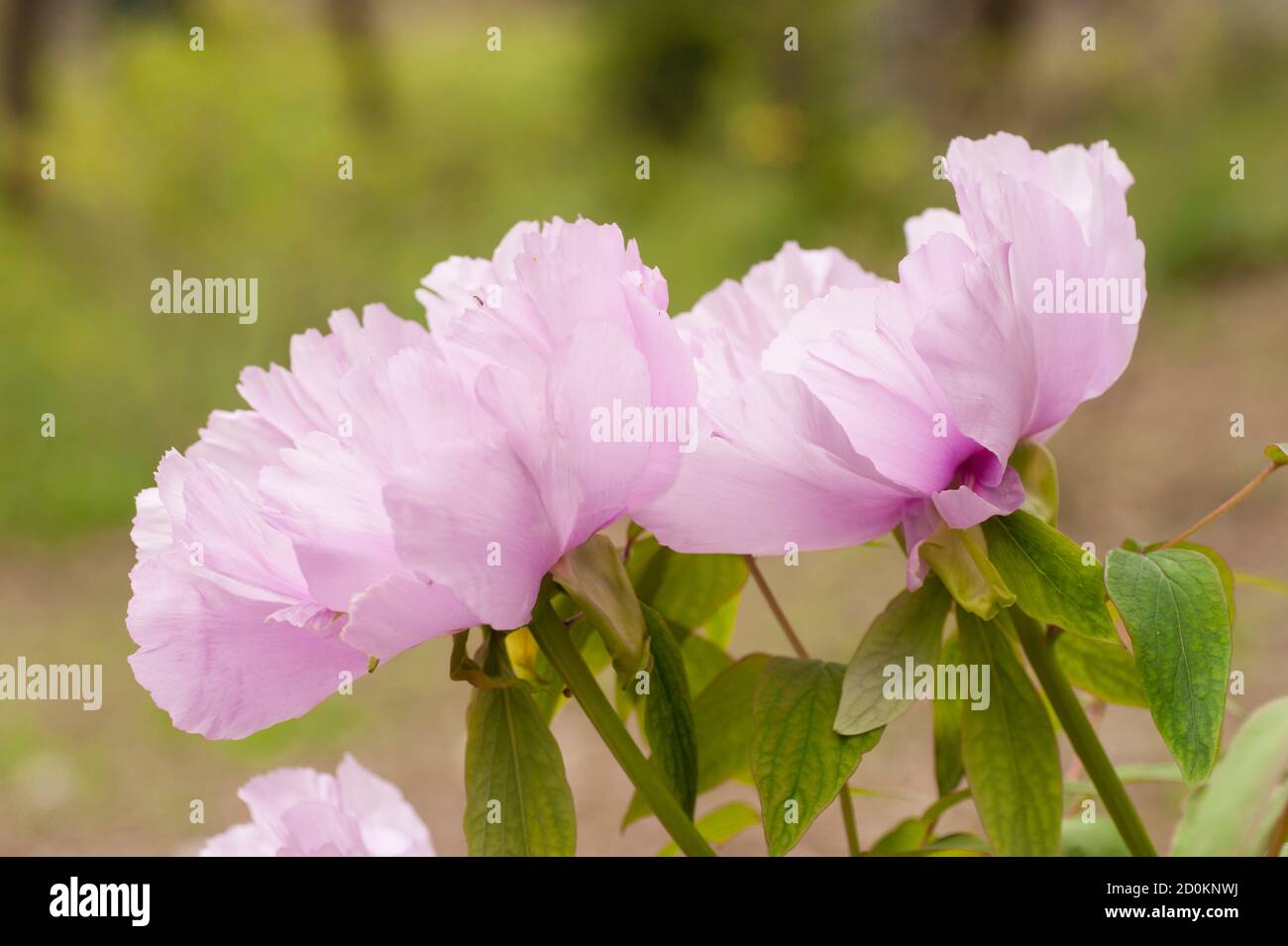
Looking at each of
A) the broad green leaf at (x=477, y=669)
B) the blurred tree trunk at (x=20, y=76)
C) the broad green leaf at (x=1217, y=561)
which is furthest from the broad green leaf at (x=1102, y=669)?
the blurred tree trunk at (x=20, y=76)

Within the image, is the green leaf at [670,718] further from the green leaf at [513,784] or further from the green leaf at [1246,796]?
the green leaf at [1246,796]

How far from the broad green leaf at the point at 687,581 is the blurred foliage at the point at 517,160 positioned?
105 inches

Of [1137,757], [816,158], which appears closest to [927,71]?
[816,158]

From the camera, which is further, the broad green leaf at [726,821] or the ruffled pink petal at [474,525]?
the broad green leaf at [726,821]

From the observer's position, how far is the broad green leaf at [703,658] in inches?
14.6

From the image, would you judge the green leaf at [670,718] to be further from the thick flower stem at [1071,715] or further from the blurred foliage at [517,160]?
the blurred foliage at [517,160]

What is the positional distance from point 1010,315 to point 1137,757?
1.69 meters

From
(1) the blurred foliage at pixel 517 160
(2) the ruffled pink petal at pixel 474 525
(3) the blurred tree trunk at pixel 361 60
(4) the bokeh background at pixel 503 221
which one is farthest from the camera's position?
(3) the blurred tree trunk at pixel 361 60

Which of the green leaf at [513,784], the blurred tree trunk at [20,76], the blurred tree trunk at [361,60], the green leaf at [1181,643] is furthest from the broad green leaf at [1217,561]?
the blurred tree trunk at [361,60]

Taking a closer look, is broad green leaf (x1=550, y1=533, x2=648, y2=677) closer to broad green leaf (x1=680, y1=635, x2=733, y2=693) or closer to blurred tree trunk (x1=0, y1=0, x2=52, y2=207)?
broad green leaf (x1=680, y1=635, x2=733, y2=693)

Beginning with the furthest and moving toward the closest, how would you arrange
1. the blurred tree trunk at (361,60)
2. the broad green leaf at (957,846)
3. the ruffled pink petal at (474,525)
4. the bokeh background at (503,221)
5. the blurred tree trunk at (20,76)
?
the blurred tree trunk at (361,60), the blurred tree trunk at (20,76), the bokeh background at (503,221), the broad green leaf at (957,846), the ruffled pink petal at (474,525)

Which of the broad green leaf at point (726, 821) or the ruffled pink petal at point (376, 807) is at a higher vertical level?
the ruffled pink petal at point (376, 807)

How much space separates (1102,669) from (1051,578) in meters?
0.07

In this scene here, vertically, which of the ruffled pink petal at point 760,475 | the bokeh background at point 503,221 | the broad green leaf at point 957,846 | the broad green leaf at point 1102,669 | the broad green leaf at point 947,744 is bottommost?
the broad green leaf at point 957,846
